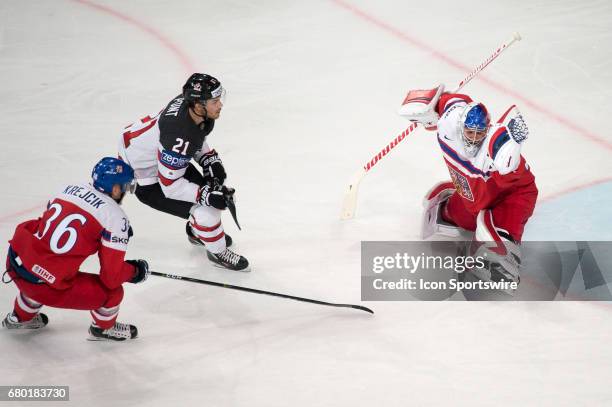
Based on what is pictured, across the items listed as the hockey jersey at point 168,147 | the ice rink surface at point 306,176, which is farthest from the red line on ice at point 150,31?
the hockey jersey at point 168,147

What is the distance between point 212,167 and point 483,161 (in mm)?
1346

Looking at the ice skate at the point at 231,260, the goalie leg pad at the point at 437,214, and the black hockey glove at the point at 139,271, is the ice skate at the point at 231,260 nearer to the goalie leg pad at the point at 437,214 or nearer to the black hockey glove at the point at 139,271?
the black hockey glove at the point at 139,271

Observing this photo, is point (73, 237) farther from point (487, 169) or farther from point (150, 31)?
point (150, 31)

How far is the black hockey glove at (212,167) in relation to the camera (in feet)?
13.3

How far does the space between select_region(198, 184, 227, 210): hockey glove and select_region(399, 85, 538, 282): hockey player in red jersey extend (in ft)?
3.45

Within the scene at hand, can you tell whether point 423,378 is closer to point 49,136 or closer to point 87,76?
point 49,136

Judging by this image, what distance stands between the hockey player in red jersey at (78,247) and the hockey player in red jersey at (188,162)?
460mm

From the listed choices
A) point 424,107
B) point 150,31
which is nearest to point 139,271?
point 424,107

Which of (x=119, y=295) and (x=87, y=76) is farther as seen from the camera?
(x=87, y=76)

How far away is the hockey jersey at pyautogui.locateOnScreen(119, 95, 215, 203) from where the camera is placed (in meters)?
3.71

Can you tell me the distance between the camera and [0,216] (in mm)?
4469

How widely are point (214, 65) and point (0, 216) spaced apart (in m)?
2.22

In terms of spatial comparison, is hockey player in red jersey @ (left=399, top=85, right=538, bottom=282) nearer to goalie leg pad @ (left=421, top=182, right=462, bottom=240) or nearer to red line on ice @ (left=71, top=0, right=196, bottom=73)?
goalie leg pad @ (left=421, top=182, right=462, bottom=240)

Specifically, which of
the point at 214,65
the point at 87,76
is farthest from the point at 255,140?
the point at 87,76
